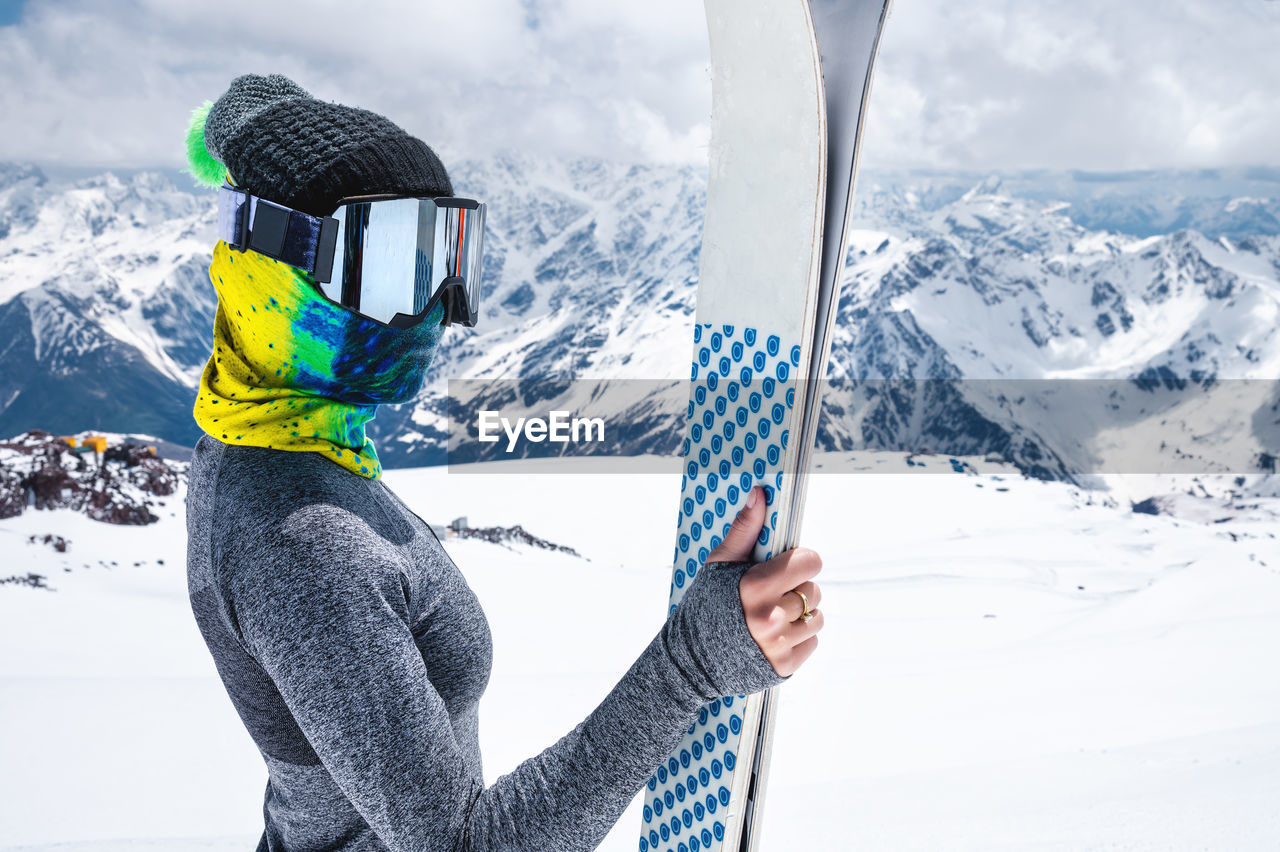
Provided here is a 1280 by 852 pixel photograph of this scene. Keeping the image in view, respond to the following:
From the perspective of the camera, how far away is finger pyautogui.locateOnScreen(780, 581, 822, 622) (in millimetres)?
1000

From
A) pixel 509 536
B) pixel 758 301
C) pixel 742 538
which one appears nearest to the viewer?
pixel 742 538

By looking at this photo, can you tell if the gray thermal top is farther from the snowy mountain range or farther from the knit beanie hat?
the snowy mountain range

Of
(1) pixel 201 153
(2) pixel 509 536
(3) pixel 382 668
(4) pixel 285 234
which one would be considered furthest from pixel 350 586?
(2) pixel 509 536

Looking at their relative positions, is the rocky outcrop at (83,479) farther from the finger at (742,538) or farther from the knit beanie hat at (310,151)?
the finger at (742,538)

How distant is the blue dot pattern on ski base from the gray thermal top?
0.24 m

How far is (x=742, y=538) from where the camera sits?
3.67ft

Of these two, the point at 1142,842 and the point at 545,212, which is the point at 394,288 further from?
the point at 545,212

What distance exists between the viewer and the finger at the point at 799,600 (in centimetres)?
100

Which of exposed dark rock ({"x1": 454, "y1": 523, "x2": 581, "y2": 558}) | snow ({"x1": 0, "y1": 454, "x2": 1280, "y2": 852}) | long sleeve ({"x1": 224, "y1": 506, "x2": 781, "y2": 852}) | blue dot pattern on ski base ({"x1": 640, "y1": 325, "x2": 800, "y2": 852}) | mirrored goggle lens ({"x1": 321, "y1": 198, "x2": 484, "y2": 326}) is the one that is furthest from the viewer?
exposed dark rock ({"x1": 454, "y1": 523, "x2": 581, "y2": 558})

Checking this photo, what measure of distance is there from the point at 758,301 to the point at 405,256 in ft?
1.69

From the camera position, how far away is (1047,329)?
116 m

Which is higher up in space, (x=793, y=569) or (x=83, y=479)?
(x=793, y=569)

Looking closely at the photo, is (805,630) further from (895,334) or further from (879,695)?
(895,334)

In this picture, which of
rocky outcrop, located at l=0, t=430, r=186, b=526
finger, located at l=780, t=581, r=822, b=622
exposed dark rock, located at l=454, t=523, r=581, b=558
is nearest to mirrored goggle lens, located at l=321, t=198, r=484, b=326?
finger, located at l=780, t=581, r=822, b=622
